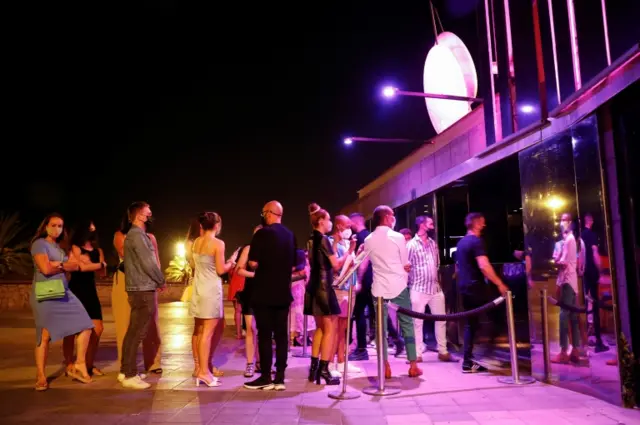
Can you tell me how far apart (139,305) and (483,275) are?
424cm

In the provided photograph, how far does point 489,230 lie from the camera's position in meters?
8.27

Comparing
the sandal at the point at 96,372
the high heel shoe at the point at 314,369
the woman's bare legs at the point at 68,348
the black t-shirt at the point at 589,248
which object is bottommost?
the sandal at the point at 96,372

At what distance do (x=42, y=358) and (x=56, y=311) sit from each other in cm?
51

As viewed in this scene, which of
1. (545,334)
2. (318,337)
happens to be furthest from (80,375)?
(545,334)

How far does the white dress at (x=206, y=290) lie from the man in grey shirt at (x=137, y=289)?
426 mm

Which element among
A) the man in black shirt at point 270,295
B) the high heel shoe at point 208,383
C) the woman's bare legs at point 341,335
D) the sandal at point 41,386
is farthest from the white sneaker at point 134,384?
the woman's bare legs at point 341,335

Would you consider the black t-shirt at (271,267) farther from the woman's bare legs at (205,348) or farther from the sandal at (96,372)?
the sandal at (96,372)

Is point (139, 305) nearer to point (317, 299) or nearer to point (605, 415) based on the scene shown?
point (317, 299)

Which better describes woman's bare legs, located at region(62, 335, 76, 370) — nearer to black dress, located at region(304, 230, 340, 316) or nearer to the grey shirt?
the grey shirt

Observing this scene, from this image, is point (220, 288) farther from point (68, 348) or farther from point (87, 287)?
point (68, 348)

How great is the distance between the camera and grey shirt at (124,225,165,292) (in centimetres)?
558

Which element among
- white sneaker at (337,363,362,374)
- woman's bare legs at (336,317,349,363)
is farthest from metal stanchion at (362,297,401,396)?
white sneaker at (337,363,362,374)

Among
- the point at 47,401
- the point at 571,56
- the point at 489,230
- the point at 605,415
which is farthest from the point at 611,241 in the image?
the point at 47,401

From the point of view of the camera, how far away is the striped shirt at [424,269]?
23.6 feet
